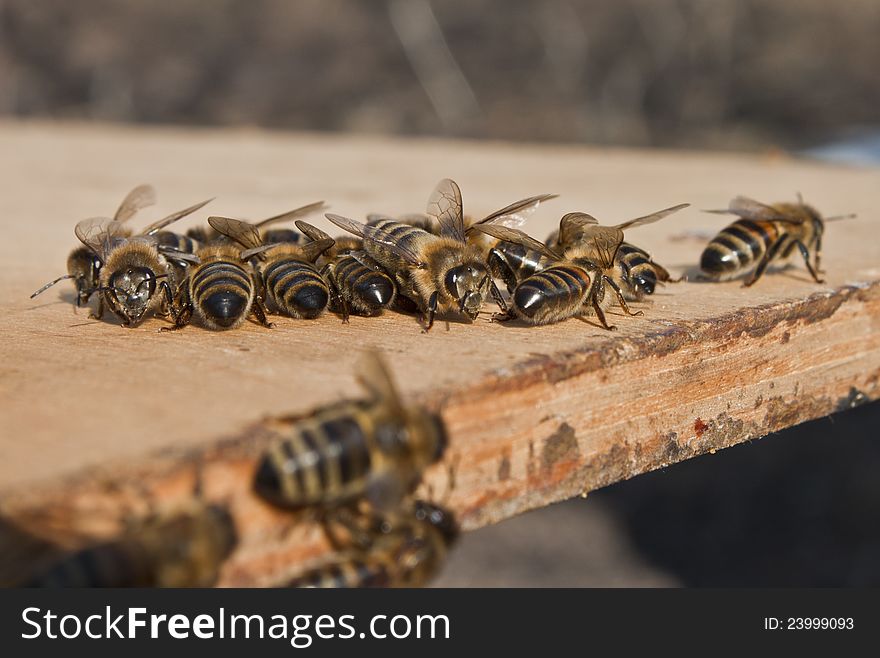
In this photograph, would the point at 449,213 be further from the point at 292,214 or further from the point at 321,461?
the point at 321,461

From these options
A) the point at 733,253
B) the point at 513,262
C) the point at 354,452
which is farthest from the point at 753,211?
the point at 354,452

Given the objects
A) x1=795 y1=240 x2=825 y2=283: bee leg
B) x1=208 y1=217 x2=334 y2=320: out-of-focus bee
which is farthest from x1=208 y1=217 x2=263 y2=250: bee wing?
x1=795 y1=240 x2=825 y2=283: bee leg

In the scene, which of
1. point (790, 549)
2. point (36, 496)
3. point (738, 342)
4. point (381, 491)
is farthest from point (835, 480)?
point (36, 496)

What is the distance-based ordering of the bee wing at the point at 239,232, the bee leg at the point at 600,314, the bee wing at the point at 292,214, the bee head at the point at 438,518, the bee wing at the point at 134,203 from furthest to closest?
the bee wing at the point at 134,203 → the bee wing at the point at 292,214 → the bee wing at the point at 239,232 → the bee leg at the point at 600,314 → the bee head at the point at 438,518

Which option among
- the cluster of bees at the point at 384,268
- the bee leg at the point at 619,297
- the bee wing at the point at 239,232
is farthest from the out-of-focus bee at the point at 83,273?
the bee leg at the point at 619,297

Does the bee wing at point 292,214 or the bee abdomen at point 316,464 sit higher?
the bee wing at point 292,214

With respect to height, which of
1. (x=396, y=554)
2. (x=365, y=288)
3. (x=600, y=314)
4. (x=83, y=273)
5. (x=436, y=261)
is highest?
(x=83, y=273)

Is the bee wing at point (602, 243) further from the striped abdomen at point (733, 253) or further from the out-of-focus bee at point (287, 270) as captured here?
the out-of-focus bee at point (287, 270)

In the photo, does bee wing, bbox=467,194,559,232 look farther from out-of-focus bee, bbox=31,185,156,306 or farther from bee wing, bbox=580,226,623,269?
out-of-focus bee, bbox=31,185,156,306
